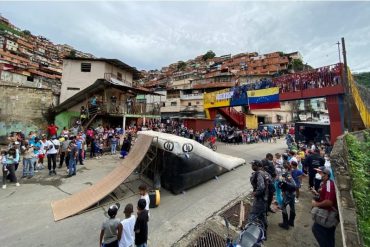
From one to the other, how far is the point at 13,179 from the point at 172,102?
3565 cm

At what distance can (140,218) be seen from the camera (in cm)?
381

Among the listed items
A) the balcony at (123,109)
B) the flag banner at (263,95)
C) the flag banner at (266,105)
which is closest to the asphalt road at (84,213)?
the flag banner at (266,105)

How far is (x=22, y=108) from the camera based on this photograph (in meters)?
16.4

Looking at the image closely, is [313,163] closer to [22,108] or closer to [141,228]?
[141,228]

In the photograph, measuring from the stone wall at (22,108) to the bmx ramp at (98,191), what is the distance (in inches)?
523

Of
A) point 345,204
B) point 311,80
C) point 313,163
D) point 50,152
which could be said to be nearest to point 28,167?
point 50,152

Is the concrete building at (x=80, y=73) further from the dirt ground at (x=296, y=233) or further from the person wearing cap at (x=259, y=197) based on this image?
the dirt ground at (x=296, y=233)

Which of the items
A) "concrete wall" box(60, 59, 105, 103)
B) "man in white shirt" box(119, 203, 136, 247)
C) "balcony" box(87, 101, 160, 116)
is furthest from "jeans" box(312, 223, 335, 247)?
"concrete wall" box(60, 59, 105, 103)

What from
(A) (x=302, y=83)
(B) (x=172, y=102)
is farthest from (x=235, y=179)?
(B) (x=172, y=102)

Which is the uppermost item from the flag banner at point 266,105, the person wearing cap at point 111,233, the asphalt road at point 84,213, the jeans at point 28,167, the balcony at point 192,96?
the balcony at point 192,96

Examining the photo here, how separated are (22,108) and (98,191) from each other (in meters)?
14.5

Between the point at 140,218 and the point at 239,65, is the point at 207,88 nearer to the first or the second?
the point at 239,65

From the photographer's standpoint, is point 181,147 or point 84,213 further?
point 181,147

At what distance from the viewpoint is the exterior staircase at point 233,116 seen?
2448 centimetres
